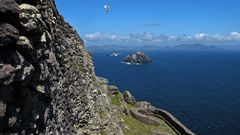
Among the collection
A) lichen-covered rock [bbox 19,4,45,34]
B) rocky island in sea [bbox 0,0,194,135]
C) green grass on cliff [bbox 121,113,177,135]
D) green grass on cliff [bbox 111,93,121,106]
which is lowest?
green grass on cliff [bbox 121,113,177,135]

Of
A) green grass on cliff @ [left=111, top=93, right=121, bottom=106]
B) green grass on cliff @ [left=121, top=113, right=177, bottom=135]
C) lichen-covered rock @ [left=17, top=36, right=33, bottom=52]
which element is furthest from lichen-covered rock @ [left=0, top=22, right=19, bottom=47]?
green grass on cliff @ [left=111, top=93, right=121, bottom=106]

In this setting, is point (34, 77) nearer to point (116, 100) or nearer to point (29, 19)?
point (29, 19)

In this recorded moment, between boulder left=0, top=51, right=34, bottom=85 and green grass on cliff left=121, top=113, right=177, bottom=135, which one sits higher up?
boulder left=0, top=51, right=34, bottom=85

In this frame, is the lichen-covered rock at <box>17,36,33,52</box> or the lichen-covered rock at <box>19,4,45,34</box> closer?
the lichen-covered rock at <box>17,36,33,52</box>

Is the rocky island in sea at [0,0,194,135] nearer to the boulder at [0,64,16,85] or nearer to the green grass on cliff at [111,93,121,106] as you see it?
the boulder at [0,64,16,85]

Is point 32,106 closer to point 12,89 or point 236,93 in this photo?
point 12,89

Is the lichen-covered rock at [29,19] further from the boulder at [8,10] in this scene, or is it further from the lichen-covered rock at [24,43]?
the boulder at [8,10]

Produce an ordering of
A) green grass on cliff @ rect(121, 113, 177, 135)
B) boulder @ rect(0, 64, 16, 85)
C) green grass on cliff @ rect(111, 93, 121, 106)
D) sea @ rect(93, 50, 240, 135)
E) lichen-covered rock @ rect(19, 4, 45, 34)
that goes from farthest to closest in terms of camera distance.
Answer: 1. sea @ rect(93, 50, 240, 135)
2. green grass on cliff @ rect(111, 93, 121, 106)
3. green grass on cliff @ rect(121, 113, 177, 135)
4. lichen-covered rock @ rect(19, 4, 45, 34)
5. boulder @ rect(0, 64, 16, 85)

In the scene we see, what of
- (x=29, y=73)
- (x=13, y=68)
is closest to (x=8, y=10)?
(x=13, y=68)

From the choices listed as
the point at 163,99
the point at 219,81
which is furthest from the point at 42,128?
the point at 219,81

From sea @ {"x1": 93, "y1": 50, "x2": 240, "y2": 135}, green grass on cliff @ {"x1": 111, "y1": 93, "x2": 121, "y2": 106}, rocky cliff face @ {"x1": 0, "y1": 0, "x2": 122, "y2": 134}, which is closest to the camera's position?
rocky cliff face @ {"x1": 0, "y1": 0, "x2": 122, "y2": 134}
